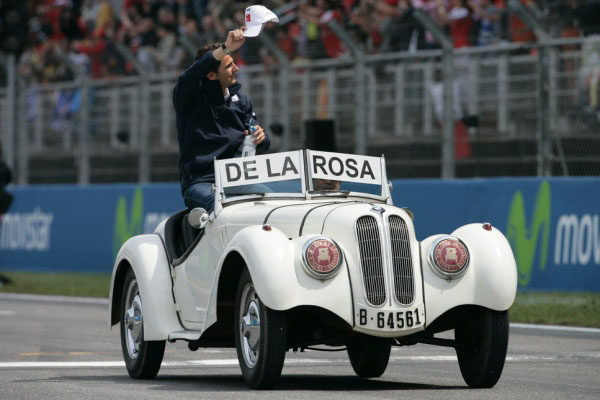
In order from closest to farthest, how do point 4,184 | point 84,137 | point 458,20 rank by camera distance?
point 458,20 → point 4,184 → point 84,137

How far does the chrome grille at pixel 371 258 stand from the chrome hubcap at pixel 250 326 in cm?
61

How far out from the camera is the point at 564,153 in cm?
1709

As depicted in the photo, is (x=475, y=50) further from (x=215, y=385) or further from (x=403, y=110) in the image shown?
(x=215, y=385)

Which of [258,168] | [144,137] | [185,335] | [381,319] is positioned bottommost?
[185,335]

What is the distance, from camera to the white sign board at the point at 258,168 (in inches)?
356

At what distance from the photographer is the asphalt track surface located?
8.09 meters

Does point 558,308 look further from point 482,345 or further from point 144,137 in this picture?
point 144,137

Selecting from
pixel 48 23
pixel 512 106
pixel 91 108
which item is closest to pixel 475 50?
pixel 512 106

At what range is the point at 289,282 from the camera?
7.80 meters

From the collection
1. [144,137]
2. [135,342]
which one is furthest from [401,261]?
[144,137]

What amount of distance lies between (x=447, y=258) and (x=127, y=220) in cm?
1454

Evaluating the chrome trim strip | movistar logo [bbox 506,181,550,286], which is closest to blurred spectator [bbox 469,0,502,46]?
movistar logo [bbox 506,181,550,286]

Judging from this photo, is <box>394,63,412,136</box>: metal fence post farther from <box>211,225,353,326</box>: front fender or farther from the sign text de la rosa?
<box>211,225,353,326</box>: front fender

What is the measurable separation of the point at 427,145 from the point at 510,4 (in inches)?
103
